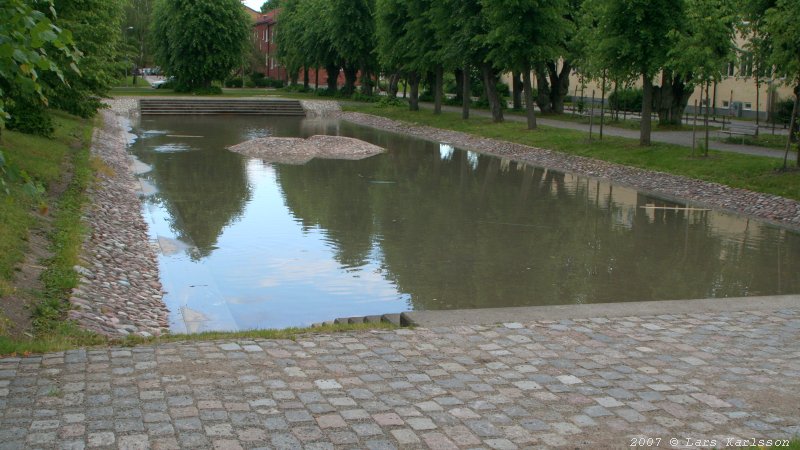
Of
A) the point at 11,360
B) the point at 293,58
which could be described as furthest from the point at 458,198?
the point at 293,58

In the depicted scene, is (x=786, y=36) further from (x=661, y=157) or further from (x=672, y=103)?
(x=672, y=103)

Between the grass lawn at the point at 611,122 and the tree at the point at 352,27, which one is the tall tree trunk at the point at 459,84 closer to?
the tree at the point at 352,27

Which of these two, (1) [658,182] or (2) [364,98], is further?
(2) [364,98]

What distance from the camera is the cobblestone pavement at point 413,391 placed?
5.72m

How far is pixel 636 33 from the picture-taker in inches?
1080

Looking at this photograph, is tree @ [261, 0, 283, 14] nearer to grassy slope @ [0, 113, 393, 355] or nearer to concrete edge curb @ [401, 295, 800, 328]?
grassy slope @ [0, 113, 393, 355]

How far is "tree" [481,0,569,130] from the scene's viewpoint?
3400 cm

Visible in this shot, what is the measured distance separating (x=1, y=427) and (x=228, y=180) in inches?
768

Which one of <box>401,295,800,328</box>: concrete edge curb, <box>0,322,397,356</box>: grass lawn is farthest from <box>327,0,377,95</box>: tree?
<box>0,322,397,356</box>: grass lawn

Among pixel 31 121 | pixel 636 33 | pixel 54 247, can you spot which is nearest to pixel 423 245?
pixel 54 247

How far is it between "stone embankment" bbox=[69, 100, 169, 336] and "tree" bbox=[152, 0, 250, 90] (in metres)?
44.6

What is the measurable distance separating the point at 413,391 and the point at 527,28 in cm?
2954

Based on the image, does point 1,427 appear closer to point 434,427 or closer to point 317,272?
point 434,427

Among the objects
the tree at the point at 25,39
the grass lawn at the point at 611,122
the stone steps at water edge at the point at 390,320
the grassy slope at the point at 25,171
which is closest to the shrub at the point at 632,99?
the grass lawn at the point at 611,122
